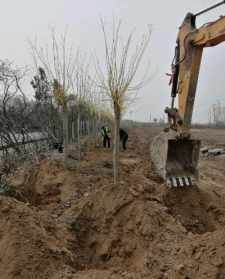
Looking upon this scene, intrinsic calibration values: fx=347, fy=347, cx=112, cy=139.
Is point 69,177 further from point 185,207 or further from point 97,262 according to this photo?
point 97,262

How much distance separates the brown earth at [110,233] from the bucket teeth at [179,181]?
4.8 inches

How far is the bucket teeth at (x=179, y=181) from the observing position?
283 inches

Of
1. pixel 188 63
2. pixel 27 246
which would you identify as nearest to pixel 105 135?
pixel 188 63

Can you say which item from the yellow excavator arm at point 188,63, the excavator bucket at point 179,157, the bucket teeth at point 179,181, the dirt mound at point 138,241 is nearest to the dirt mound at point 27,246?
the dirt mound at point 138,241

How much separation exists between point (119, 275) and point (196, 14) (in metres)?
5.45

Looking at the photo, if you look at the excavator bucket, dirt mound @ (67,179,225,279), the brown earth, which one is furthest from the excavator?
dirt mound @ (67,179,225,279)

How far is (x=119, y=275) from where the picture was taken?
389 cm

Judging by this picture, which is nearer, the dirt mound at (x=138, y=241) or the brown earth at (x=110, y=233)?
the dirt mound at (x=138, y=241)

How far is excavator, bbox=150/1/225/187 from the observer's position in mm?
7008

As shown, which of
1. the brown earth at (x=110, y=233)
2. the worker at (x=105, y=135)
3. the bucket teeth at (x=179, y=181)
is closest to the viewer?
the brown earth at (x=110, y=233)

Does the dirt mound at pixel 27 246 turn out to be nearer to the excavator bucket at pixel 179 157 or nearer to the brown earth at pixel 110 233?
the brown earth at pixel 110 233

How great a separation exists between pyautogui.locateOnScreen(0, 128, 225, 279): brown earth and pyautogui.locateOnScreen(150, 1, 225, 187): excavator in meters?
0.45

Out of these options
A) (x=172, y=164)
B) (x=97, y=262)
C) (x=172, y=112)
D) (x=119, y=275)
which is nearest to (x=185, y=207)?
(x=172, y=164)

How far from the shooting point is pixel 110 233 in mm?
5496
